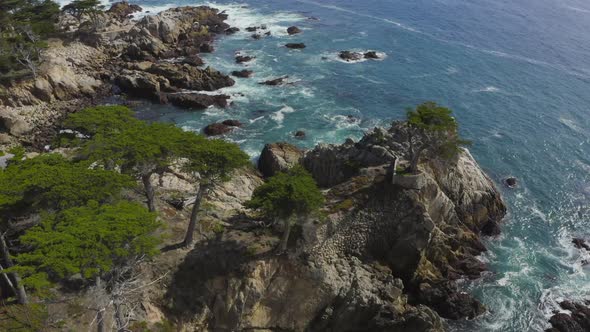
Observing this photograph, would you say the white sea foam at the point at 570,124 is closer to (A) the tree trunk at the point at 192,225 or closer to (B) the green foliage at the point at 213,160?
(B) the green foliage at the point at 213,160

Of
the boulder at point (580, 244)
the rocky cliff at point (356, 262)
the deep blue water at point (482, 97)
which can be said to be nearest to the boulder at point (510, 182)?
the deep blue water at point (482, 97)

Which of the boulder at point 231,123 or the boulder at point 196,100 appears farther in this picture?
the boulder at point 196,100

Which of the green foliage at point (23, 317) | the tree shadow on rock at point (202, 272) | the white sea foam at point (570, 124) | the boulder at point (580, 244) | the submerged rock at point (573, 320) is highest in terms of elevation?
the green foliage at point (23, 317)

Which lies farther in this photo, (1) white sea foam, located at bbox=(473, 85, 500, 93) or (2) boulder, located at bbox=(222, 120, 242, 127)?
(1) white sea foam, located at bbox=(473, 85, 500, 93)

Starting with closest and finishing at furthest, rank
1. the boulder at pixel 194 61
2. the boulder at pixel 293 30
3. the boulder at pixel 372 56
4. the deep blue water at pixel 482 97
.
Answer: the deep blue water at pixel 482 97
the boulder at pixel 194 61
the boulder at pixel 372 56
the boulder at pixel 293 30

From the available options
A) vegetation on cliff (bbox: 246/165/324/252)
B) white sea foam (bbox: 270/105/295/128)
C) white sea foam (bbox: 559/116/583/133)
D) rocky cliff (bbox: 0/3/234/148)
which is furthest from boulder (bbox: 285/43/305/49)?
vegetation on cliff (bbox: 246/165/324/252)

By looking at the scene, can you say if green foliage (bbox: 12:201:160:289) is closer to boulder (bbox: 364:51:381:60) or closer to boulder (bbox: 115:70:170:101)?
boulder (bbox: 115:70:170:101)
